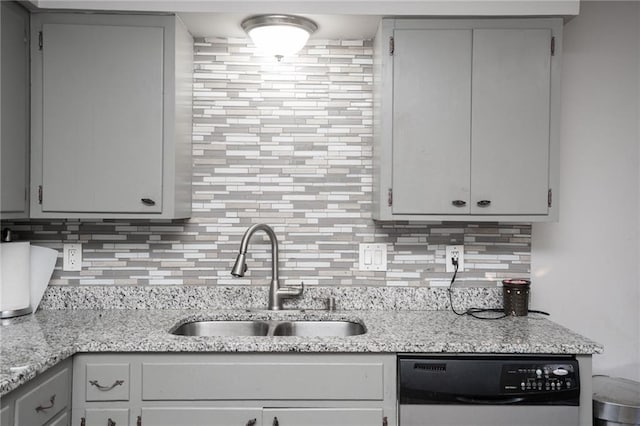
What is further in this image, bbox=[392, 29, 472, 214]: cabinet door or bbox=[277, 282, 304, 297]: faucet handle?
bbox=[277, 282, 304, 297]: faucet handle

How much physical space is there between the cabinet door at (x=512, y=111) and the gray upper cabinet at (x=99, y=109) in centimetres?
124

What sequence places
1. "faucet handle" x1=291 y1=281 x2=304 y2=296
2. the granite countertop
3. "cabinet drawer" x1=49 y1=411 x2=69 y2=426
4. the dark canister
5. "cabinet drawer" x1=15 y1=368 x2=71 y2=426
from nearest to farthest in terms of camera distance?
"cabinet drawer" x1=15 y1=368 x2=71 y2=426 → "cabinet drawer" x1=49 y1=411 x2=69 y2=426 → the granite countertop → the dark canister → "faucet handle" x1=291 y1=281 x2=304 y2=296

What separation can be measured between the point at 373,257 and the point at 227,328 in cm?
73

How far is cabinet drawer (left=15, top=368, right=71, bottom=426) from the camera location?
1693 mm

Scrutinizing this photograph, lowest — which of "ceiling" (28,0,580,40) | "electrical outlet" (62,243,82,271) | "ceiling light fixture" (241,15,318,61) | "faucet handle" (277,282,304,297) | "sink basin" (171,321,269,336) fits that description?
"sink basin" (171,321,269,336)

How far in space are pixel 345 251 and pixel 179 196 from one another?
0.79 meters

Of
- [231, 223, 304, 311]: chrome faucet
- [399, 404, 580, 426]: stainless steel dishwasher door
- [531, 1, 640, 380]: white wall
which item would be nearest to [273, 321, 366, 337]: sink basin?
[231, 223, 304, 311]: chrome faucet

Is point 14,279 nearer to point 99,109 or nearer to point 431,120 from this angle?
point 99,109

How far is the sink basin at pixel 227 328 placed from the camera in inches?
98.3

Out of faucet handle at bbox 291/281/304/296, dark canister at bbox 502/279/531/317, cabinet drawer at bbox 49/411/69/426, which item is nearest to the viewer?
cabinet drawer at bbox 49/411/69/426

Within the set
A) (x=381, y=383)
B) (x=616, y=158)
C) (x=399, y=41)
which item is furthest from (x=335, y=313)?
(x=616, y=158)

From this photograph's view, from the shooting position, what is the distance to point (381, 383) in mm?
2043

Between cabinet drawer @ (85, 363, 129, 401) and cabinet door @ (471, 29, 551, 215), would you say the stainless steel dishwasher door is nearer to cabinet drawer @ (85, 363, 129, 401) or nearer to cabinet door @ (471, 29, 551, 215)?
cabinet door @ (471, 29, 551, 215)

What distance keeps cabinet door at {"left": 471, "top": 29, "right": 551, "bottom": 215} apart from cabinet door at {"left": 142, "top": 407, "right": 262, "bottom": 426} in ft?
4.03
